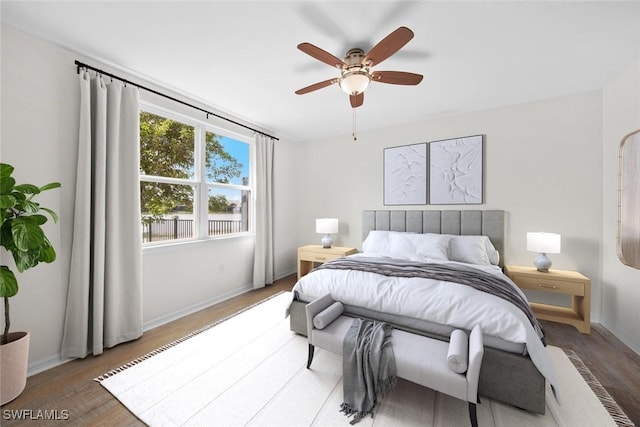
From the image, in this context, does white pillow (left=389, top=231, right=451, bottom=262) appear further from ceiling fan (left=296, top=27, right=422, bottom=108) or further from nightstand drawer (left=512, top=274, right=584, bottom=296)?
ceiling fan (left=296, top=27, right=422, bottom=108)

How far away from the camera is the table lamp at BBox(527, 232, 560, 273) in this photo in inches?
103

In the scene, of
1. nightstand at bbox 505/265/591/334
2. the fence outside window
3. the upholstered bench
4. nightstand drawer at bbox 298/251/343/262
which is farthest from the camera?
nightstand drawer at bbox 298/251/343/262

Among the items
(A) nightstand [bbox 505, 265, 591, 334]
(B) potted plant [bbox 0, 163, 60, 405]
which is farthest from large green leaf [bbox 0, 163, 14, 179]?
(A) nightstand [bbox 505, 265, 591, 334]

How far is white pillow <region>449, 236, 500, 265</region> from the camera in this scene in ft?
9.50

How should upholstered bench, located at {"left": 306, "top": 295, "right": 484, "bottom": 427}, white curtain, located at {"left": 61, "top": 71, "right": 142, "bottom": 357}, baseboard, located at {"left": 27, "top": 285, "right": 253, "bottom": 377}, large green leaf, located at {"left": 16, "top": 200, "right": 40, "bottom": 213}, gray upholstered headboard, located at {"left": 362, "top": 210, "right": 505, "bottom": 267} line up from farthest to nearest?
gray upholstered headboard, located at {"left": 362, "top": 210, "right": 505, "bottom": 267}
white curtain, located at {"left": 61, "top": 71, "right": 142, "bottom": 357}
baseboard, located at {"left": 27, "top": 285, "right": 253, "bottom": 377}
large green leaf, located at {"left": 16, "top": 200, "right": 40, "bottom": 213}
upholstered bench, located at {"left": 306, "top": 295, "right": 484, "bottom": 427}

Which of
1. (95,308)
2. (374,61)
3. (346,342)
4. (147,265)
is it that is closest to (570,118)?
(374,61)

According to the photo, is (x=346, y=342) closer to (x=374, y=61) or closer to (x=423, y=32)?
(x=374, y=61)

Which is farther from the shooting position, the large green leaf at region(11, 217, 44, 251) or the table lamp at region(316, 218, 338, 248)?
the table lamp at region(316, 218, 338, 248)

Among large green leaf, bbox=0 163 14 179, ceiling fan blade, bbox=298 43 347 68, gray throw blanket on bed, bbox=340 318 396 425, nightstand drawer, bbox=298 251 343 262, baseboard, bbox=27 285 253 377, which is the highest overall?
ceiling fan blade, bbox=298 43 347 68

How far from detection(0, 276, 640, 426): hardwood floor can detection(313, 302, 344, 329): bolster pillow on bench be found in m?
1.19

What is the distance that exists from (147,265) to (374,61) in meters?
2.91

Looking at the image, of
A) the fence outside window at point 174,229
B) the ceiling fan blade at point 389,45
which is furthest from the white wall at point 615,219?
the fence outside window at point 174,229

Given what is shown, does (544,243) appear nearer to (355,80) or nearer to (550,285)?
(550,285)

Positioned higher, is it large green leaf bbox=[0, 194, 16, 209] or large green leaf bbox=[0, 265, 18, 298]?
large green leaf bbox=[0, 194, 16, 209]
